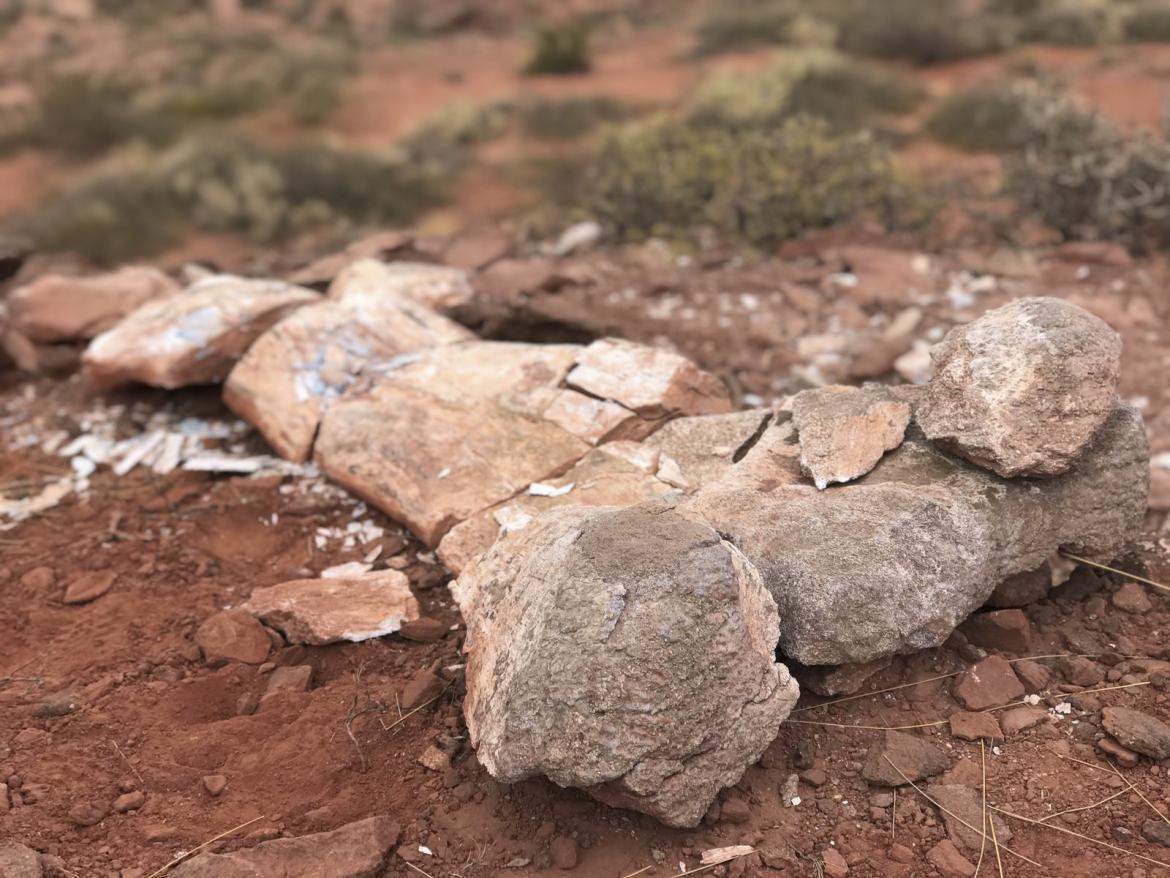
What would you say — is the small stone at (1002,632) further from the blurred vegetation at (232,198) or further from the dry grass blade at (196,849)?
the blurred vegetation at (232,198)

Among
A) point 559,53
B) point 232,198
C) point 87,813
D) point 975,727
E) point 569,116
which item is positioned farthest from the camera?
point 559,53

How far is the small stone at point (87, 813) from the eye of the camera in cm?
236

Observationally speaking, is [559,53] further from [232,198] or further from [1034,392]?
[1034,392]

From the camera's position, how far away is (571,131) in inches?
465

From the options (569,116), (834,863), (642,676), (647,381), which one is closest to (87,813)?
(642,676)

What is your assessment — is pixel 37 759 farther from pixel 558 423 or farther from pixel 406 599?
pixel 558 423

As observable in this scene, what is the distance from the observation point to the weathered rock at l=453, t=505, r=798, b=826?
2094mm

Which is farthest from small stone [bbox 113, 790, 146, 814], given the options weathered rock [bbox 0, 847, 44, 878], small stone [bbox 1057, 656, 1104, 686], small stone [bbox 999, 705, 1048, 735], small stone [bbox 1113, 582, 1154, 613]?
small stone [bbox 1113, 582, 1154, 613]

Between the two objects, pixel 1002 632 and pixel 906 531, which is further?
pixel 1002 632

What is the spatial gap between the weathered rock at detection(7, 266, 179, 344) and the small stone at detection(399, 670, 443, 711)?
3.18 metres

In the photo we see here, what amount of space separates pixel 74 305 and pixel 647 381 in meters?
3.18

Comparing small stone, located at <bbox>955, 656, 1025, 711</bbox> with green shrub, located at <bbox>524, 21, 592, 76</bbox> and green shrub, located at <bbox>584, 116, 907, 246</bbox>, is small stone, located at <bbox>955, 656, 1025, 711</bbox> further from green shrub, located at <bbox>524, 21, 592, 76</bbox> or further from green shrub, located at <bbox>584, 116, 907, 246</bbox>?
green shrub, located at <bbox>524, 21, 592, 76</bbox>

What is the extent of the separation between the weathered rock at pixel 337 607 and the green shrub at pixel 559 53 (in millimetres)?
13329

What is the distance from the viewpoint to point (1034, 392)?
263cm
